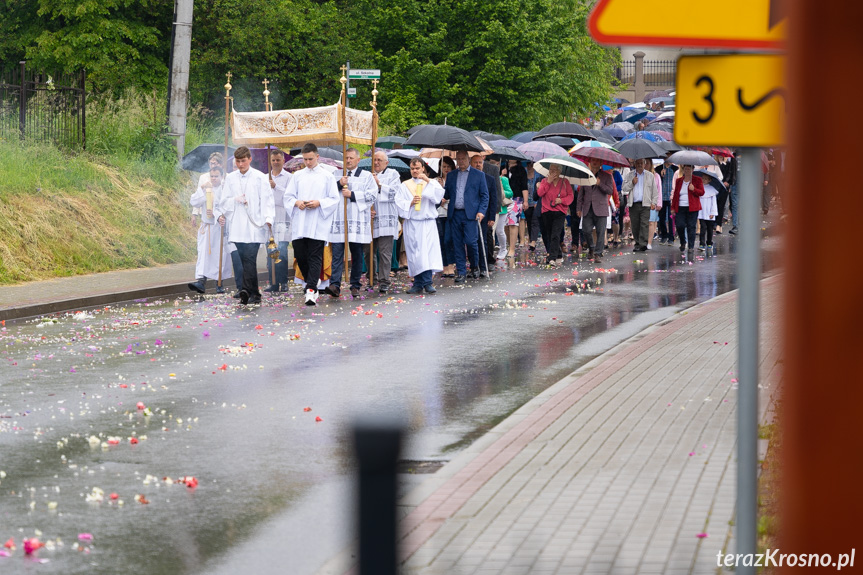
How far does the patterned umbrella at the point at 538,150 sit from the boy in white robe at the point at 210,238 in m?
→ 8.54

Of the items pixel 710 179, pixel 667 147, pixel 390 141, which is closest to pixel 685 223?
pixel 710 179

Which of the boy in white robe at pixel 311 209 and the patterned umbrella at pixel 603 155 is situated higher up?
the patterned umbrella at pixel 603 155

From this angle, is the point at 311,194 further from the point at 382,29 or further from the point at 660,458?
the point at 382,29

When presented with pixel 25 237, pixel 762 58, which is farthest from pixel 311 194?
pixel 762 58

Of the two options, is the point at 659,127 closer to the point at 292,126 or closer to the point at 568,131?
the point at 568,131

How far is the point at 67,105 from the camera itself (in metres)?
23.4

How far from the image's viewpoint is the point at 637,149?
2509cm

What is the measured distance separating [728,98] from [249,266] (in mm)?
12433

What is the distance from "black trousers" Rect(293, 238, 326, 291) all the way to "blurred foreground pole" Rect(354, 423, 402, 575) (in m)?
13.9

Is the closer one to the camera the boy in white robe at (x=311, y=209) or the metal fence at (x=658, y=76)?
the boy in white robe at (x=311, y=209)

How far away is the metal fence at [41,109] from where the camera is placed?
871 inches

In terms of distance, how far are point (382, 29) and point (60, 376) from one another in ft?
97.4

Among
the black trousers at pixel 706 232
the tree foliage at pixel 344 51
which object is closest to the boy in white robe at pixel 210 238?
the black trousers at pixel 706 232

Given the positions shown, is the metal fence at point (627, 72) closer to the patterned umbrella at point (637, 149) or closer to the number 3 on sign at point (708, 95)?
the patterned umbrella at point (637, 149)
